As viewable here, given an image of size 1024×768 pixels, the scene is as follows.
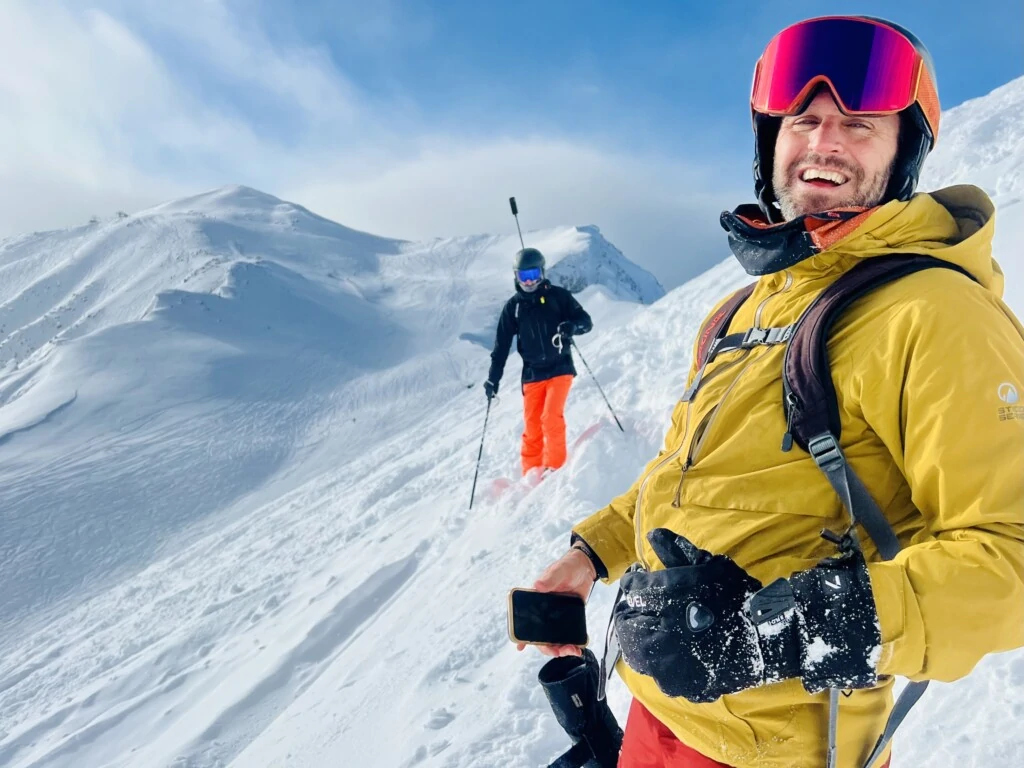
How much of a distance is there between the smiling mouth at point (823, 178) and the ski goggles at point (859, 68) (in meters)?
0.16

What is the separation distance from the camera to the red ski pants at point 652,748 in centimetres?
157

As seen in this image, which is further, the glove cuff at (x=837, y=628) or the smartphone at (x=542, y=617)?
the smartphone at (x=542, y=617)

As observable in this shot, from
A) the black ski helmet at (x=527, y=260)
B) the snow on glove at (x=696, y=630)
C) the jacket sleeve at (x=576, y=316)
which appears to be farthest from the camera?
the jacket sleeve at (x=576, y=316)

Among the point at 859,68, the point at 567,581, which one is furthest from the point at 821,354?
the point at 567,581

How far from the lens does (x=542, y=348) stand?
23.7ft

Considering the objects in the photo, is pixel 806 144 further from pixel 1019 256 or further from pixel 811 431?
pixel 1019 256

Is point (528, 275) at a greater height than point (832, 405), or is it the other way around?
point (528, 275)

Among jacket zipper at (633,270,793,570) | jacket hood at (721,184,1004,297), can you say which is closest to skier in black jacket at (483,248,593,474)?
jacket zipper at (633,270,793,570)

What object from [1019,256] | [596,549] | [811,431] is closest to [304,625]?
[596,549]

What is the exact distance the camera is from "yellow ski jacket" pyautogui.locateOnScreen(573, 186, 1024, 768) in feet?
3.62

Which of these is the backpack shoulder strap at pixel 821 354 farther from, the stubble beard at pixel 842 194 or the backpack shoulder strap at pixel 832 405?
the stubble beard at pixel 842 194

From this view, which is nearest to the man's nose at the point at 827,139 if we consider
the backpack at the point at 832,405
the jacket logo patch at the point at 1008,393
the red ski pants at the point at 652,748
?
the backpack at the point at 832,405

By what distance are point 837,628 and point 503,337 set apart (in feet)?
21.9

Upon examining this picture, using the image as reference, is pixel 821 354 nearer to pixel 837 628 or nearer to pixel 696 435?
pixel 696 435
